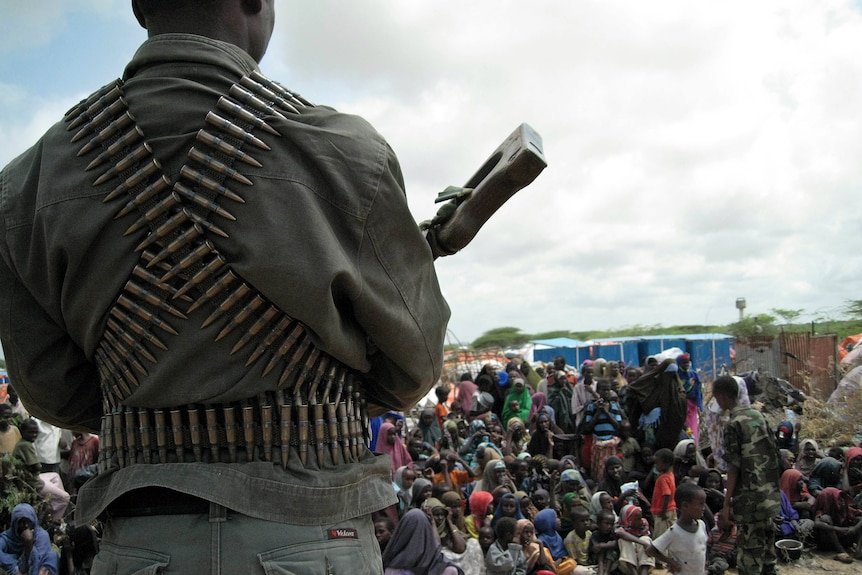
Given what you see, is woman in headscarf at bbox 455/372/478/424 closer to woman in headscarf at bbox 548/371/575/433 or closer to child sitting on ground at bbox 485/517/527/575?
woman in headscarf at bbox 548/371/575/433

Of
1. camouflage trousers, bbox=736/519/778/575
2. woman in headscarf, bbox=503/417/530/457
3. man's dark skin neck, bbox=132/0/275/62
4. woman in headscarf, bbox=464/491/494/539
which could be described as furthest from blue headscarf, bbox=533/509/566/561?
man's dark skin neck, bbox=132/0/275/62

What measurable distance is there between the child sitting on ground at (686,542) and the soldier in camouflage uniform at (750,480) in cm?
35

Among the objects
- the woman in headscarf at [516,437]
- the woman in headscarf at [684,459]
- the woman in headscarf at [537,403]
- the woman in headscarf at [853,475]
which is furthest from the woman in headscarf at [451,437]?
the woman in headscarf at [853,475]

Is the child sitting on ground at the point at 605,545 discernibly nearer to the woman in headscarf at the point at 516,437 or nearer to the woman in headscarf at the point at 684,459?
Answer: the woman in headscarf at the point at 684,459

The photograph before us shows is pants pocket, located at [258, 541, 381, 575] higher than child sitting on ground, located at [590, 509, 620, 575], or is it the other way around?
pants pocket, located at [258, 541, 381, 575]

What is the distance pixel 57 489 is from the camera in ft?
26.6

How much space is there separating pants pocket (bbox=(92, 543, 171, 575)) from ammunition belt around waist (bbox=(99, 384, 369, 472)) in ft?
0.62

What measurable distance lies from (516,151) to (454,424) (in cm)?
1038

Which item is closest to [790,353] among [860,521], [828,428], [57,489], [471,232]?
[828,428]

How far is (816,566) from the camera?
8773mm

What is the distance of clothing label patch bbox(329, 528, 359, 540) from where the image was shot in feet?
5.31

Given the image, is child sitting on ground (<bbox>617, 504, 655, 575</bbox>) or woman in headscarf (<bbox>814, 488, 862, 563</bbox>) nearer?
child sitting on ground (<bbox>617, 504, 655, 575</bbox>)

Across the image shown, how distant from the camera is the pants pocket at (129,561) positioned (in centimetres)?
155

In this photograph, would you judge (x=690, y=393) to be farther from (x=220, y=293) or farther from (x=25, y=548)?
(x=220, y=293)
